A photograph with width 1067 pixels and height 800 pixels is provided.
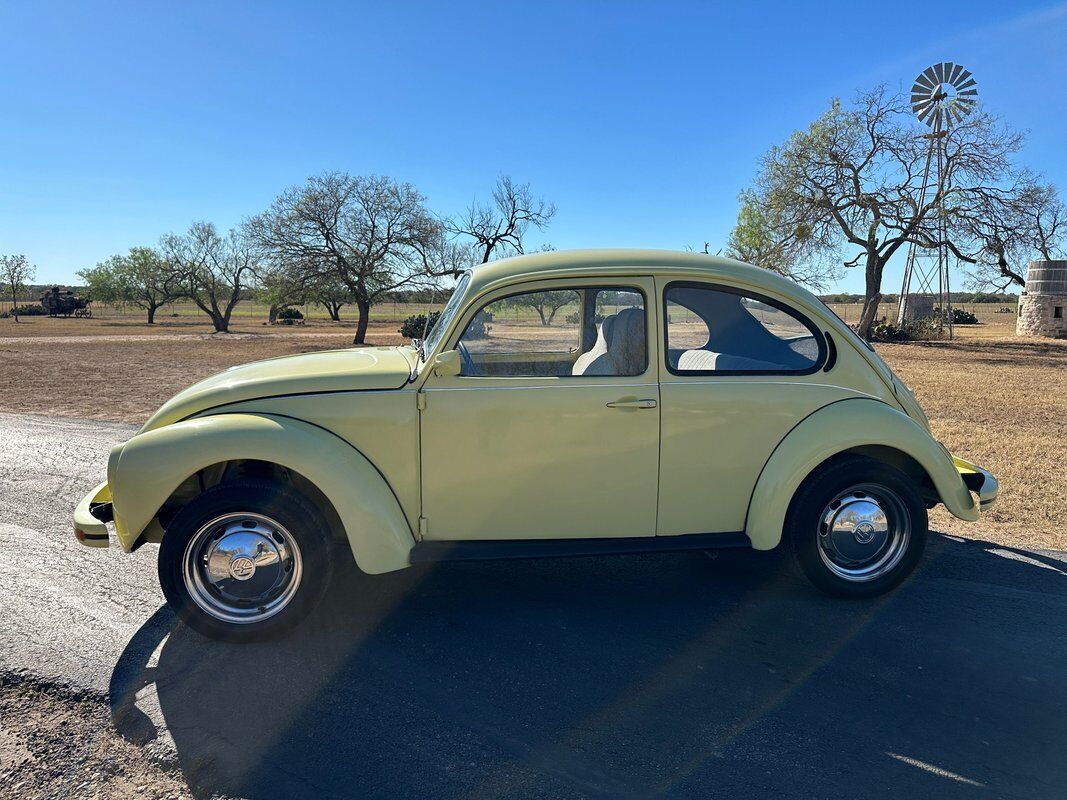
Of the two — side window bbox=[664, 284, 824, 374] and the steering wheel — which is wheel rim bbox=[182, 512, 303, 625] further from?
side window bbox=[664, 284, 824, 374]

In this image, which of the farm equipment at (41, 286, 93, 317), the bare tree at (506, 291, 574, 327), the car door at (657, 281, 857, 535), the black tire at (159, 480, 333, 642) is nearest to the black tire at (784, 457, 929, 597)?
the car door at (657, 281, 857, 535)

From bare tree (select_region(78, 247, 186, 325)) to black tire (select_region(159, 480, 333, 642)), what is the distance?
50.7 metres

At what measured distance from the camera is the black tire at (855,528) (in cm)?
356

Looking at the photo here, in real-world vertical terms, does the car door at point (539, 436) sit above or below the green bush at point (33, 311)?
below

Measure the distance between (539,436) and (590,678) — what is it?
1.14 m

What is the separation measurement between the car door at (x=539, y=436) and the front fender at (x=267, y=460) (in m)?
0.25

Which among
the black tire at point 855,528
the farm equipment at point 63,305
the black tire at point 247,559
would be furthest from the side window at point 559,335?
the farm equipment at point 63,305

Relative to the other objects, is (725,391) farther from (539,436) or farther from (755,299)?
(539,436)

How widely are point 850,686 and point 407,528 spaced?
2.16 meters

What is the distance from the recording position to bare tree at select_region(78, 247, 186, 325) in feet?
163

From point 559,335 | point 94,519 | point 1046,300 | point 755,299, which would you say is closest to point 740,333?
point 755,299

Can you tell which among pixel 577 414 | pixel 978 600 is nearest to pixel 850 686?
pixel 978 600

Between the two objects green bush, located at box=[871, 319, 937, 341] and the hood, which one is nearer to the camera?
the hood

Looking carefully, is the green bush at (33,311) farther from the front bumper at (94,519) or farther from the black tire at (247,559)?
the black tire at (247,559)
